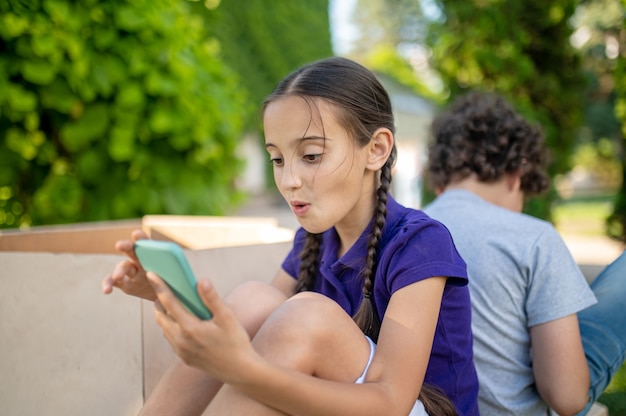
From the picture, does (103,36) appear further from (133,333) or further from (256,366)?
(256,366)

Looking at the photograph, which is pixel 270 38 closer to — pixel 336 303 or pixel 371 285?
pixel 371 285

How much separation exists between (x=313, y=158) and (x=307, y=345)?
475 millimetres

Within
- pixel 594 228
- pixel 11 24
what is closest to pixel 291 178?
pixel 11 24

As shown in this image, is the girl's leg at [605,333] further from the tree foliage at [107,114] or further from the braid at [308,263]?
the tree foliage at [107,114]

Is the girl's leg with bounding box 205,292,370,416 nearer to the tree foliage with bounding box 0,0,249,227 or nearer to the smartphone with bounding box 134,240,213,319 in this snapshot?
the smartphone with bounding box 134,240,213,319

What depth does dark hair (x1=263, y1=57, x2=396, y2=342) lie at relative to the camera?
5.01 feet

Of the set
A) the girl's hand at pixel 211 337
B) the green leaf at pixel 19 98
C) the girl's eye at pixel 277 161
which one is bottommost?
the girl's hand at pixel 211 337

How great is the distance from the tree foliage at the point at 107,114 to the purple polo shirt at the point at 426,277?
5.16 feet

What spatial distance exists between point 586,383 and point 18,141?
2.55 m

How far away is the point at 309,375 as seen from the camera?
1.21m

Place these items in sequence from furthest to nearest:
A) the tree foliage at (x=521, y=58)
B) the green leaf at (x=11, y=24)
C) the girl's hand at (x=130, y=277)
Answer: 1. the tree foliage at (x=521, y=58)
2. the green leaf at (x=11, y=24)
3. the girl's hand at (x=130, y=277)

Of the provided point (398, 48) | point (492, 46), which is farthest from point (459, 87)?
point (398, 48)

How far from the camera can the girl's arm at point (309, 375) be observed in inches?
41.9

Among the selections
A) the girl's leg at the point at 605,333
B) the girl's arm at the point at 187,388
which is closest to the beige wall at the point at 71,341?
the girl's arm at the point at 187,388
